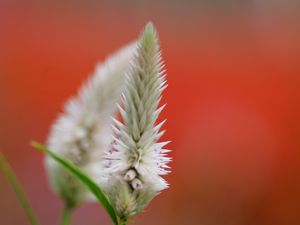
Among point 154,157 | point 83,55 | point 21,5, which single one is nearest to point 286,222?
point 83,55

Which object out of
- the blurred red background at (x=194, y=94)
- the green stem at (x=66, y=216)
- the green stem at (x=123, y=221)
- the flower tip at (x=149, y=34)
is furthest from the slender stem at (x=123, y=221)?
the blurred red background at (x=194, y=94)

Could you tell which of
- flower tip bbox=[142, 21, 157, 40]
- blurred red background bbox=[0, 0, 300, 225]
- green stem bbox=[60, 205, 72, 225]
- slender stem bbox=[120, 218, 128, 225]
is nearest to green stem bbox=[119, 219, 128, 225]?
slender stem bbox=[120, 218, 128, 225]

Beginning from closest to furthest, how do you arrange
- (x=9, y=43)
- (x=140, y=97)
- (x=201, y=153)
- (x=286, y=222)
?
(x=140, y=97), (x=201, y=153), (x=286, y=222), (x=9, y=43)

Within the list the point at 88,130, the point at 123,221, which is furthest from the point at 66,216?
the point at 123,221

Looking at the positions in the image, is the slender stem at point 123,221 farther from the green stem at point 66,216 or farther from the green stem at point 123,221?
the green stem at point 66,216

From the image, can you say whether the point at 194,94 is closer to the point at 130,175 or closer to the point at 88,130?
the point at 88,130

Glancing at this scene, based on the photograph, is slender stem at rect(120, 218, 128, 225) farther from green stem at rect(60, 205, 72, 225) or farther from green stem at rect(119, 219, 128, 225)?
green stem at rect(60, 205, 72, 225)

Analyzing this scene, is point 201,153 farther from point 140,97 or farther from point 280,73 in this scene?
Answer: point 140,97
